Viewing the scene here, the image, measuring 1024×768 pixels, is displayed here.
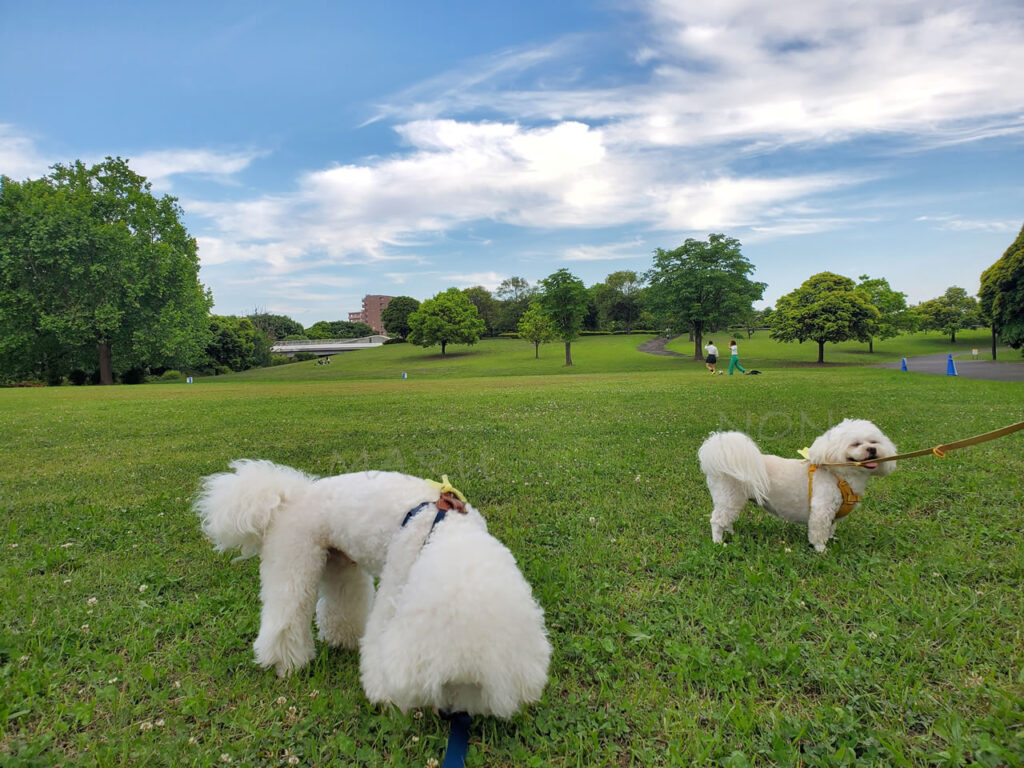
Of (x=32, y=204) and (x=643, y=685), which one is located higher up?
(x=32, y=204)

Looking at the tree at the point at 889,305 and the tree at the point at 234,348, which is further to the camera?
the tree at the point at 234,348

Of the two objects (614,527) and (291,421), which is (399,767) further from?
(291,421)

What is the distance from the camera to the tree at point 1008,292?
27094 millimetres

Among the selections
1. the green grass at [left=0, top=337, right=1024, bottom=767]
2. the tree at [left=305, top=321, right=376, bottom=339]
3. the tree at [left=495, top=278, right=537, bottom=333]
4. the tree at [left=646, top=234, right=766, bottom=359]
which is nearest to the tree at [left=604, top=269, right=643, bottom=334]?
the tree at [left=495, top=278, right=537, bottom=333]

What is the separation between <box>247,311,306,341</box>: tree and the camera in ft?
339

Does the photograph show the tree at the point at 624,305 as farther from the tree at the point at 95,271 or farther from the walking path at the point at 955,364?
the tree at the point at 95,271

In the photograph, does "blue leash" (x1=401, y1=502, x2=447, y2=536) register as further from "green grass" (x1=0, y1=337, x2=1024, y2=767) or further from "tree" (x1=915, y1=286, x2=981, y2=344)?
"tree" (x1=915, y1=286, x2=981, y2=344)

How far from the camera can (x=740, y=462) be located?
4289 mm

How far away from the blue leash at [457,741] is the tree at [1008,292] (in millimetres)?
37131

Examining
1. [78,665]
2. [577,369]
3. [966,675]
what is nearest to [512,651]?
[966,675]

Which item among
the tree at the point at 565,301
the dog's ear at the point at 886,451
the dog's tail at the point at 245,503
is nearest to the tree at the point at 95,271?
the tree at the point at 565,301

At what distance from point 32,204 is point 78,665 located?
3952cm

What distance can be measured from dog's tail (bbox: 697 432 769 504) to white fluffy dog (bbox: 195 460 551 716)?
257 centimetres

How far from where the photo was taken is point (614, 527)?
4.82 meters
